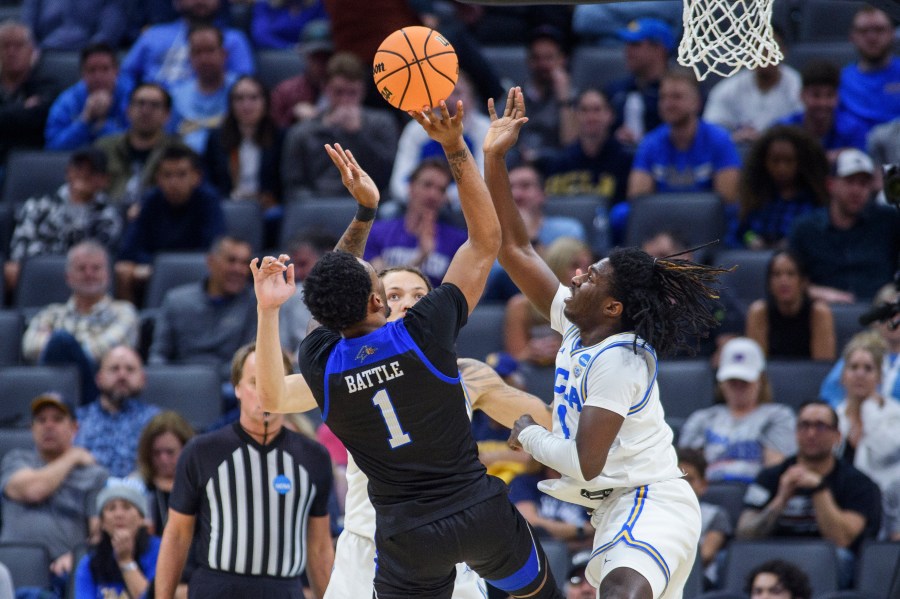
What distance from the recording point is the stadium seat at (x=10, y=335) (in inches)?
426

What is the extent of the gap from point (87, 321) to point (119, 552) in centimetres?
296

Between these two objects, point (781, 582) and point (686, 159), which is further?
point (686, 159)

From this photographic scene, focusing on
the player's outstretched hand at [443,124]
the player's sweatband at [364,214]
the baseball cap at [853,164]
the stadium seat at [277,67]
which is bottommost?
the baseball cap at [853,164]

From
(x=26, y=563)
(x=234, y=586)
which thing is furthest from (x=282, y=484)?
(x=26, y=563)

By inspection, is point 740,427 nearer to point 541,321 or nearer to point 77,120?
point 541,321

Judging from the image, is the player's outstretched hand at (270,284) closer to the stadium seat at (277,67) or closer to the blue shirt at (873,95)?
the blue shirt at (873,95)

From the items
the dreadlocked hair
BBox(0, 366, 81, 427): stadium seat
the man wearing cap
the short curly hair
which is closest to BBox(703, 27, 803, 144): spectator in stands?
the man wearing cap

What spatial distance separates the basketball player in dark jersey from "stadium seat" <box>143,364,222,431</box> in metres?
4.46

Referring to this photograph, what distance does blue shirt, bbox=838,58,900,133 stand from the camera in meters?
11.9

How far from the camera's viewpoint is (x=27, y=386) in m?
10.2

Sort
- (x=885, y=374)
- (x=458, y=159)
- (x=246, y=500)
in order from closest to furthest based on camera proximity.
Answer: (x=458, y=159) < (x=246, y=500) < (x=885, y=374)

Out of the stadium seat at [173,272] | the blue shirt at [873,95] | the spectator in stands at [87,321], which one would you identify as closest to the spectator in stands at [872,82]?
the blue shirt at [873,95]

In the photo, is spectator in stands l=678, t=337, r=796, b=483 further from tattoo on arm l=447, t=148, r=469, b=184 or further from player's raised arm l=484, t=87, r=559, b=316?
tattoo on arm l=447, t=148, r=469, b=184

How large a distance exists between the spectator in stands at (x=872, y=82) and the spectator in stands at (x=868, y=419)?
3262 mm
